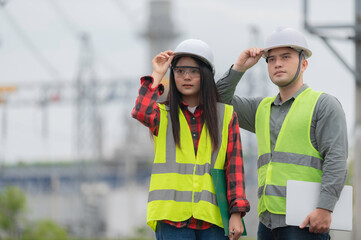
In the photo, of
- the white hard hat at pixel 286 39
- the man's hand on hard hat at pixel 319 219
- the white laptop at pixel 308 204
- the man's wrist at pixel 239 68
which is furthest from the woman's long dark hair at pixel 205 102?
the man's hand on hard hat at pixel 319 219

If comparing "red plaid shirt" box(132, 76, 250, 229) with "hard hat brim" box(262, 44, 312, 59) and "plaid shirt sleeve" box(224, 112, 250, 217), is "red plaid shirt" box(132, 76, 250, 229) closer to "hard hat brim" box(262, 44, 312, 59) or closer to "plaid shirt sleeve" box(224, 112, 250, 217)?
"plaid shirt sleeve" box(224, 112, 250, 217)

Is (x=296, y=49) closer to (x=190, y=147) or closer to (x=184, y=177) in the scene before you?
(x=190, y=147)

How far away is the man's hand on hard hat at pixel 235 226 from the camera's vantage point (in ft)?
12.3

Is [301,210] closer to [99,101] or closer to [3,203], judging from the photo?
[3,203]

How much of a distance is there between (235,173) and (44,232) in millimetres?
30867

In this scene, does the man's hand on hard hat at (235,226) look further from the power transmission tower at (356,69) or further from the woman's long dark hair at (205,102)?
the power transmission tower at (356,69)

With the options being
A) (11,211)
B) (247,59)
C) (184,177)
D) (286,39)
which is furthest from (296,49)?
(11,211)

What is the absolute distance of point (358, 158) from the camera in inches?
523

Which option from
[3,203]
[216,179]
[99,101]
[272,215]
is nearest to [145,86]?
[216,179]

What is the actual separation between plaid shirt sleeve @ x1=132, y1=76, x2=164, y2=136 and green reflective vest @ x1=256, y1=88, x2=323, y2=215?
59 cm

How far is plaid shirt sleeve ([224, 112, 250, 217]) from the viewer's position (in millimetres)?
3765

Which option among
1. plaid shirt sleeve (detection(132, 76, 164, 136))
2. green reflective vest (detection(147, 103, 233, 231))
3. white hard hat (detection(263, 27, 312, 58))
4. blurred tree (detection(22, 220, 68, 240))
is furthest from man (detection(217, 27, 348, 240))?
blurred tree (detection(22, 220, 68, 240))

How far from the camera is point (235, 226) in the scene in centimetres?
374

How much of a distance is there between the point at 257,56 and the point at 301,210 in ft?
2.97
